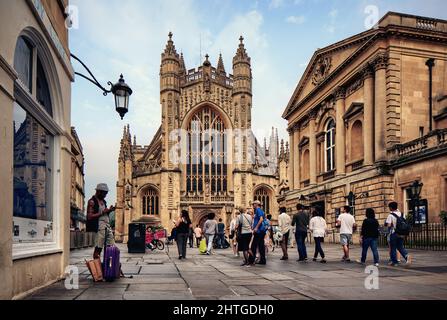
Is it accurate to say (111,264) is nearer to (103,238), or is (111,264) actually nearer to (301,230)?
(103,238)

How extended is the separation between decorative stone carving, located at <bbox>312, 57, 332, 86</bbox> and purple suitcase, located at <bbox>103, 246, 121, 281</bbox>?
23772 millimetres

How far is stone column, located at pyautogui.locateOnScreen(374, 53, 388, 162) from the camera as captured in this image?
22.7 metres

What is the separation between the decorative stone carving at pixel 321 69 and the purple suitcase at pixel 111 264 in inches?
936

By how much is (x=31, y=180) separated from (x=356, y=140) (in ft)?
71.5

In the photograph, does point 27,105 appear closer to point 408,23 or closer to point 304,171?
point 408,23

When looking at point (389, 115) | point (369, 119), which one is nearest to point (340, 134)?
point (369, 119)

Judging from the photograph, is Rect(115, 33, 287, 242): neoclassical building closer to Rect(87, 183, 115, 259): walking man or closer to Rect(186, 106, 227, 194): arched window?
Rect(186, 106, 227, 194): arched window

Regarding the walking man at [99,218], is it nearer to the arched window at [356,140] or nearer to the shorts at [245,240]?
the shorts at [245,240]

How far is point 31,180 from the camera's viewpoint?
7.19m

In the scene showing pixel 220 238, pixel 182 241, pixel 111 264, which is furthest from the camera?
pixel 220 238

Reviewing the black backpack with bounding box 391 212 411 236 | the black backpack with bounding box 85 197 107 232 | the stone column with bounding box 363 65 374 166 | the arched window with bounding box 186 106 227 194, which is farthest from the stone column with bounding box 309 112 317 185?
the black backpack with bounding box 85 197 107 232

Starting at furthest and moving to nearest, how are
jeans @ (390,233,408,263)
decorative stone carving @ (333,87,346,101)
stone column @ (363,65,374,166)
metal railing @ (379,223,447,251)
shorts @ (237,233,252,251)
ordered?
decorative stone carving @ (333,87,346,101)
stone column @ (363,65,374,166)
metal railing @ (379,223,447,251)
shorts @ (237,233,252,251)
jeans @ (390,233,408,263)

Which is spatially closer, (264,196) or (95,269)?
(95,269)
